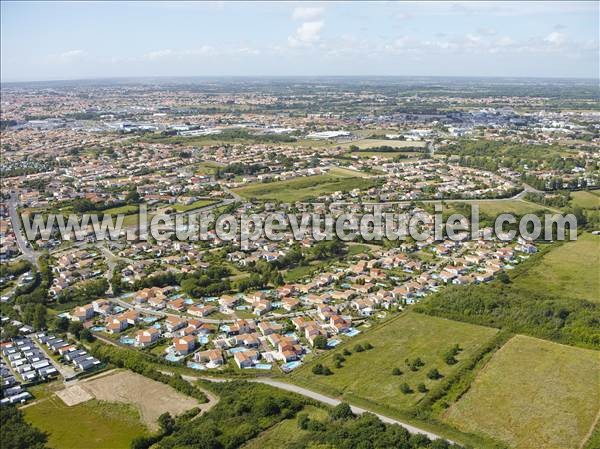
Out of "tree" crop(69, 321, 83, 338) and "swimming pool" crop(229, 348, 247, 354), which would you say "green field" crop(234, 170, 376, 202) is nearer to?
"tree" crop(69, 321, 83, 338)

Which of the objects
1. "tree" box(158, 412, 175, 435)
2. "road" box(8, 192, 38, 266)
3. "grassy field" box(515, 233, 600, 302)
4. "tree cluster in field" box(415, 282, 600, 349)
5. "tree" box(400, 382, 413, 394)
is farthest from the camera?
"road" box(8, 192, 38, 266)

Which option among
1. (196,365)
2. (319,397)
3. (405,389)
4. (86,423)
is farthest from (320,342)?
(86,423)

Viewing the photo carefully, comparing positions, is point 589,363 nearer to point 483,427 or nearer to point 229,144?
point 483,427

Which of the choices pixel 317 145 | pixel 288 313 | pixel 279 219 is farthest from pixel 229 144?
pixel 288 313

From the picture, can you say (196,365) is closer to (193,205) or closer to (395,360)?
(395,360)

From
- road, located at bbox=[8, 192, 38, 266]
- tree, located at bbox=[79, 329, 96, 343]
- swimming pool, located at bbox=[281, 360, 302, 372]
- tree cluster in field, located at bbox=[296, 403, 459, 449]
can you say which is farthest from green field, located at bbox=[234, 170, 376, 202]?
tree cluster in field, located at bbox=[296, 403, 459, 449]

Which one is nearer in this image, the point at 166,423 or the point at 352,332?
the point at 166,423

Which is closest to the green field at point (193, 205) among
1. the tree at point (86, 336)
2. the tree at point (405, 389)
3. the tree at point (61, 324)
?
the tree at point (61, 324)
